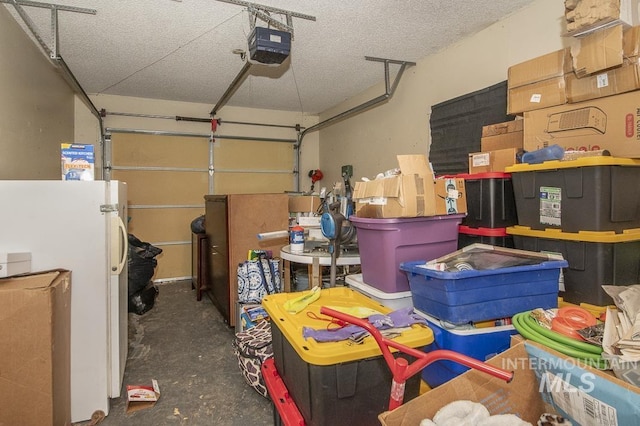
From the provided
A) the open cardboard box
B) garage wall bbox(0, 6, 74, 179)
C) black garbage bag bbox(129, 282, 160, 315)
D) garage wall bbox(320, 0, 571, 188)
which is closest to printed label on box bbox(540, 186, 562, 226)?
the open cardboard box

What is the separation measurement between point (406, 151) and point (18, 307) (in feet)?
11.1

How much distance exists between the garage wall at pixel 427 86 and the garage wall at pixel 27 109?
306 cm

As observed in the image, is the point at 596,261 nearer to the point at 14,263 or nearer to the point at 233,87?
the point at 14,263

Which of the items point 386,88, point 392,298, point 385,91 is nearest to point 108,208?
point 392,298

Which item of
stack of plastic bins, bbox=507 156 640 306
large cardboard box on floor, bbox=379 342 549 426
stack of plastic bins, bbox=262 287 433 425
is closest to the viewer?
large cardboard box on floor, bbox=379 342 549 426

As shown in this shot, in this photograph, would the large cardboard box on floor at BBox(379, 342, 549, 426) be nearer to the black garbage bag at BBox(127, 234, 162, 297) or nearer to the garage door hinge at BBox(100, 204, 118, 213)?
the garage door hinge at BBox(100, 204, 118, 213)

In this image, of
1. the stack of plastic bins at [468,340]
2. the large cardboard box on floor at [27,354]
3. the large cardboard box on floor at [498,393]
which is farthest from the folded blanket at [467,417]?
the large cardboard box on floor at [27,354]

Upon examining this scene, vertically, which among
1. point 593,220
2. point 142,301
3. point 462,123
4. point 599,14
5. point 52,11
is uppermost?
point 52,11

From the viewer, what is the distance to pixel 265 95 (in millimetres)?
4676

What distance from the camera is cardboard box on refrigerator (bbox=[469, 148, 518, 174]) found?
201 centimetres

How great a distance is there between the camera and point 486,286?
1.41 m

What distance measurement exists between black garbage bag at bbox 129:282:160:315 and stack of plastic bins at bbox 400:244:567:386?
121 inches

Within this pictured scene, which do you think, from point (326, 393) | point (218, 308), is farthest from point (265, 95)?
point (326, 393)

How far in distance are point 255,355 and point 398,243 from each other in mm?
1110
